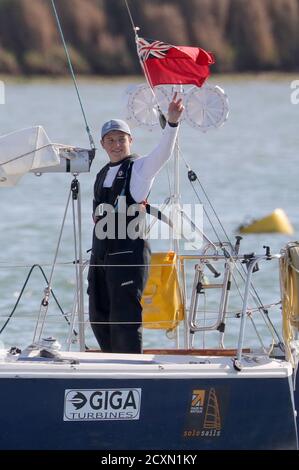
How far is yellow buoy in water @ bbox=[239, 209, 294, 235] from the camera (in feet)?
55.2

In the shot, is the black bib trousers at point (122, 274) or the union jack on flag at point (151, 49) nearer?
the black bib trousers at point (122, 274)

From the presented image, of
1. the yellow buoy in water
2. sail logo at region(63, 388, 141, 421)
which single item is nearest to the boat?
sail logo at region(63, 388, 141, 421)

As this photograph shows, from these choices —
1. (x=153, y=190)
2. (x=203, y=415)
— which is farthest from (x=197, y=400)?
(x=153, y=190)

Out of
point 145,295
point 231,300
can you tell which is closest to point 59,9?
point 231,300

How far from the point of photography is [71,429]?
6832 millimetres

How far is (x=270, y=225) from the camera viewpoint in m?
17.0

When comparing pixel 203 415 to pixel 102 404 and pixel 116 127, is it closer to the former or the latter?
pixel 102 404

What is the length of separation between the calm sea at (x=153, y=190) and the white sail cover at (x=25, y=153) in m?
0.52

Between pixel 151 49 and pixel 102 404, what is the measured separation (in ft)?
5.97

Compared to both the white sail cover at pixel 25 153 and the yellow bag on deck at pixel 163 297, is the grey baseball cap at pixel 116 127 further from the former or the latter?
the yellow bag on deck at pixel 163 297

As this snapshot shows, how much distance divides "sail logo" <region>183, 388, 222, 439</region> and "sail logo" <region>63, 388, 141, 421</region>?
0.87ft

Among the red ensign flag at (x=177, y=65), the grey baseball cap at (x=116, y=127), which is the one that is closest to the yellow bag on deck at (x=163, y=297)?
the grey baseball cap at (x=116, y=127)

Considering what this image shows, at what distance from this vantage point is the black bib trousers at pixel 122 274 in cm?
709

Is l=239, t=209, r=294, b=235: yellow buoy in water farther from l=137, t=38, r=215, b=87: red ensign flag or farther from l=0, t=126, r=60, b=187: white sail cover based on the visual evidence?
l=0, t=126, r=60, b=187: white sail cover
